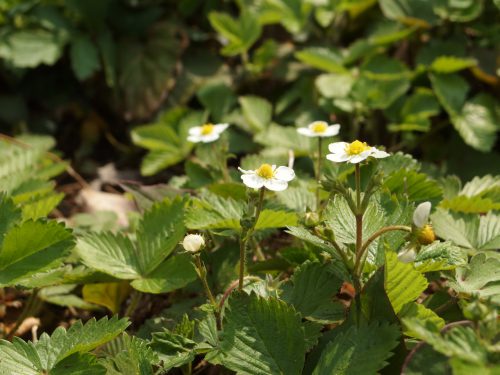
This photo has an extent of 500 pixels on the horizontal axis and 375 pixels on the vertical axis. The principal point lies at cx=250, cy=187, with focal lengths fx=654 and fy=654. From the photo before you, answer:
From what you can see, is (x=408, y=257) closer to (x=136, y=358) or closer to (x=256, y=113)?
(x=136, y=358)

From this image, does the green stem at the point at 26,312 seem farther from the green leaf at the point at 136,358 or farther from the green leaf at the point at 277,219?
the green leaf at the point at 277,219

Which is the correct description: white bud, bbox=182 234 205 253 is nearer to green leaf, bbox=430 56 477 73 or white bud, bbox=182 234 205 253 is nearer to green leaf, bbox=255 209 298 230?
green leaf, bbox=255 209 298 230

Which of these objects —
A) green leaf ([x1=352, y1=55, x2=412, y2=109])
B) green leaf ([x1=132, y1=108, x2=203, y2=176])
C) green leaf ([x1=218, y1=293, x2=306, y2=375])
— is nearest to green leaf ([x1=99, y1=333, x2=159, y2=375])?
green leaf ([x1=218, y1=293, x2=306, y2=375])

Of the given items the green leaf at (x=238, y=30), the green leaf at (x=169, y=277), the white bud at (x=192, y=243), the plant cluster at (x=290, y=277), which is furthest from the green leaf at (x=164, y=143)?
the white bud at (x=192, y=243)

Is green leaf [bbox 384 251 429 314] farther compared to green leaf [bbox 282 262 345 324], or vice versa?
green leaf [bbox 282 262 345 324]

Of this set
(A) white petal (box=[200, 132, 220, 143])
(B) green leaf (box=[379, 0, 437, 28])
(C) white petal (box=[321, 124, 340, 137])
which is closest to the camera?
(C) white petal (box=[321, 124, 340, 137])

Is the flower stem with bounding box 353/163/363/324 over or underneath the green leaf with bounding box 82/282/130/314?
over

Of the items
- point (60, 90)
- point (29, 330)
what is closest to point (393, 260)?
point (29, 330)
